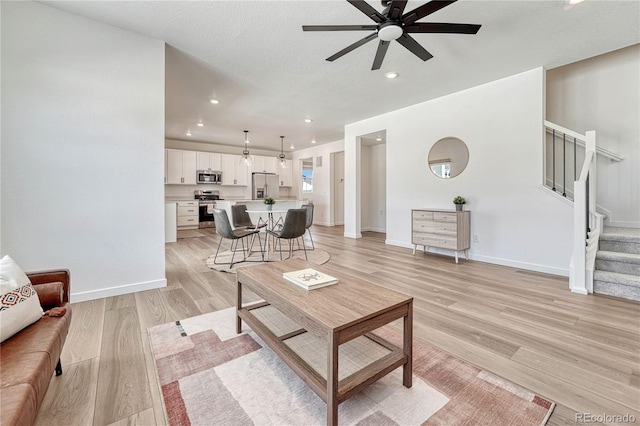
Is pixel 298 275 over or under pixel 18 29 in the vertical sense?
under

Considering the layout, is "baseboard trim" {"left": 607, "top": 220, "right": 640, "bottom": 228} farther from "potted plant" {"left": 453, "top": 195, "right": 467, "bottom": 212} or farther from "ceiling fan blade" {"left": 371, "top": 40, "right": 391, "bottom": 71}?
"ceiling fan blade" {"left": 371, "top": 40, "right": 391, "bottom": 71}

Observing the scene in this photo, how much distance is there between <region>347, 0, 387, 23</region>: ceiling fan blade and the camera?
1887mm

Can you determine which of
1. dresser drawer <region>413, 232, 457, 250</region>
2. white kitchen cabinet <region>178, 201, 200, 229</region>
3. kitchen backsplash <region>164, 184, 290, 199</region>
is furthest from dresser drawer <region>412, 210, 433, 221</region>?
kitchen backsplash <region>164, 184, 290, 199</region>

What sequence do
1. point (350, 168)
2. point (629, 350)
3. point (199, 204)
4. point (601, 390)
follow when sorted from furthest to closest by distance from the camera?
point (199, 204), point (350, 168), point (629, 350), point (601, 390)

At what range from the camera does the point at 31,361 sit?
1.01 meters

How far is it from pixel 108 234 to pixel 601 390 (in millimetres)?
3949

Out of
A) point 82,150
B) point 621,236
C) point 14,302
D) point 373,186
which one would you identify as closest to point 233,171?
point 373,186

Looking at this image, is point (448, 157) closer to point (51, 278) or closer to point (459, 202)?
point (459, 202)

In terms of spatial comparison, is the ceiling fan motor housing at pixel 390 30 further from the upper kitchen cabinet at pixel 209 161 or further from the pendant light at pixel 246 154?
the upper kitchen cabinet at pixel 209 161

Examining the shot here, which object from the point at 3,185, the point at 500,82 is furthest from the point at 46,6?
the point at 500,82

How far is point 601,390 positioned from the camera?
1.44 m

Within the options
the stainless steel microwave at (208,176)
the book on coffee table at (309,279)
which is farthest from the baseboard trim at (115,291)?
the stainless steel microwave at (208,176)

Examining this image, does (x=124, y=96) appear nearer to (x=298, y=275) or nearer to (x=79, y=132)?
(x=79, y=132)

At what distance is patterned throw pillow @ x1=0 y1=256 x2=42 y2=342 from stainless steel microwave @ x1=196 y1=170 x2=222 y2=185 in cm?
714
